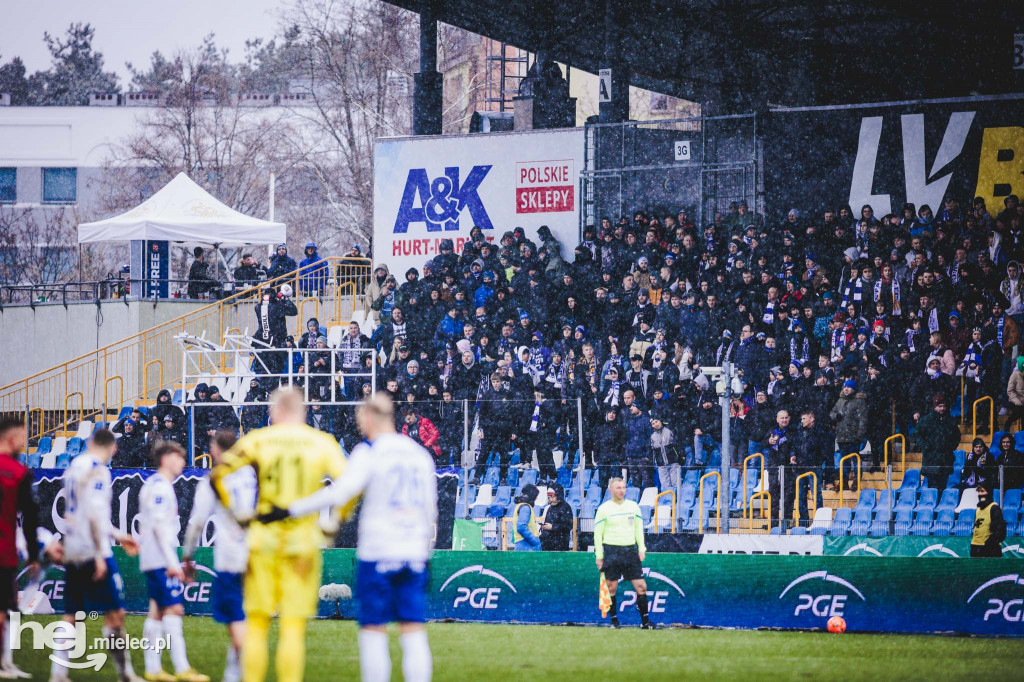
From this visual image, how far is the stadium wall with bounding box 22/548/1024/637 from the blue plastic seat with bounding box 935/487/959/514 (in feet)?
8.35

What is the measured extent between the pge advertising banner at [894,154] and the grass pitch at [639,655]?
1200 cm

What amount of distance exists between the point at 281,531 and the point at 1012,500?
1145cm

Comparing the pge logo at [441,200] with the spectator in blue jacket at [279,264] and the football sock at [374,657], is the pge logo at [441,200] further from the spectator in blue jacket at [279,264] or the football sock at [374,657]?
the football sock at [374,657]

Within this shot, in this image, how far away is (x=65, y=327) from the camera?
34.1 m

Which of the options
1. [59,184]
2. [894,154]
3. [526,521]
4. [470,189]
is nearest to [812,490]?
[526,521]

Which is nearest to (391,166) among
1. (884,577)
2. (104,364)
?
(104,364)

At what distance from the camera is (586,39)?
31.8 m

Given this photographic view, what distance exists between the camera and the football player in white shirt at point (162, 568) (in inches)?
470

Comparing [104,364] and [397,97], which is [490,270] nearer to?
[104,364]

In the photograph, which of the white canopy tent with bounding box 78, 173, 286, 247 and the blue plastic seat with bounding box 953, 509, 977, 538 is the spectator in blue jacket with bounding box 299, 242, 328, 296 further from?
the blue plastic seat with bounding box 953, 509, 977, 538

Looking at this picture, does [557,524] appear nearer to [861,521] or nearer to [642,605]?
[642,605]

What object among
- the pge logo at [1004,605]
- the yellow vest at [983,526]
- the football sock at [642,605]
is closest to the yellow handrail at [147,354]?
the football sock at [642,605]

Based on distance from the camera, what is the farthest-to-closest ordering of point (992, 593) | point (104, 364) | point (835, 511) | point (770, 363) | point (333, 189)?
point (333, 189), point (104, 364), point (770, 363), point (835, 511), point (992, 593)

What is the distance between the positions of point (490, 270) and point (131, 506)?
8169 millimetres
